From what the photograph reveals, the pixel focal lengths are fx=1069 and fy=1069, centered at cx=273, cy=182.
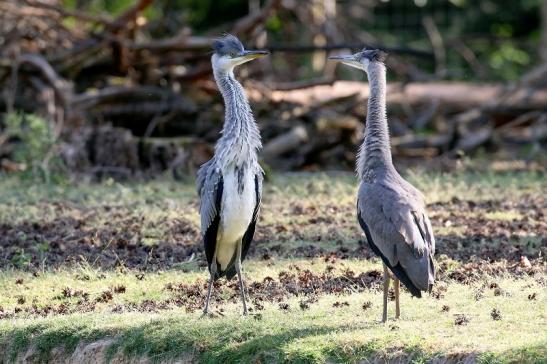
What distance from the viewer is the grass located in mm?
6234

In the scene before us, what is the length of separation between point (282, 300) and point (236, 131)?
127cm

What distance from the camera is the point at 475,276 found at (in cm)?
805

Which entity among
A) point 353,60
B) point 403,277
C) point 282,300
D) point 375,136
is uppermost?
point 353,60

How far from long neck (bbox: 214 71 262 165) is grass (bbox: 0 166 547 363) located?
1.06 m

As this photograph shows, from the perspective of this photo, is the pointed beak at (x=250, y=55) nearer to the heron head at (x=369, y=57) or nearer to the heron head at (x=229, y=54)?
the heron head at (x=229, y=54)

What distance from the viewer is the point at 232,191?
280 inches

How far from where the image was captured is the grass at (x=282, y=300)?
623 centimetres

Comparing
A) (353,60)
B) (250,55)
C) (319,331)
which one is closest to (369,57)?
(353,60)

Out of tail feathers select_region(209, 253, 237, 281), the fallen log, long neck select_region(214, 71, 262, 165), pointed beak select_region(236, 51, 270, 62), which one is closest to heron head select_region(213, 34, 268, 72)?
pointed beak select_region(236, 51, 270, 62)

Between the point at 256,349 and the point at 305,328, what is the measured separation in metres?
0.36

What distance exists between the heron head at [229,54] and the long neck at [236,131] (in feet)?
0.37

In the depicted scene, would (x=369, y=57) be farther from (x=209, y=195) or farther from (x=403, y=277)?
(x=403, y=277)

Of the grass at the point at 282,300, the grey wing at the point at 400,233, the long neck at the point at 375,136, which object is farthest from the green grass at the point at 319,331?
the long neck at the point at 375,136

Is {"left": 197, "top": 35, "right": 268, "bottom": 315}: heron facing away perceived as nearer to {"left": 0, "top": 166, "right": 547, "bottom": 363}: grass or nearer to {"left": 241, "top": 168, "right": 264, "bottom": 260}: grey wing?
{"left": 241, "top": 168, "right": 264, "bottom": 260}: grey wing
